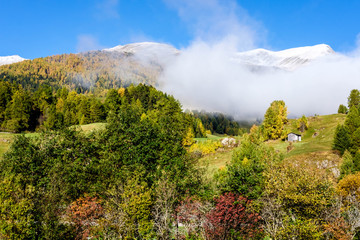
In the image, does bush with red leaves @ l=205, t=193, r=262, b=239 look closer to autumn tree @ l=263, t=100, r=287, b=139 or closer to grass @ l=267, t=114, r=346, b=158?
grass @ l=267, t=114, r=346, b=158

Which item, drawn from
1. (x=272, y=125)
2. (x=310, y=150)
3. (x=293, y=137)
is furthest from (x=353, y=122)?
(x=293, y=137)

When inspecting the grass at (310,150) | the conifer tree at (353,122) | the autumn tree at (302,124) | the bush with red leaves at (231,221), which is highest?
the autumn tree at (302,124)

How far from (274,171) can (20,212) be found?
23160mm

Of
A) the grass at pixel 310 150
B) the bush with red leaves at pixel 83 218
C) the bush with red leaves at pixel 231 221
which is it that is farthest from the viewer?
the grass at pixel 310 150

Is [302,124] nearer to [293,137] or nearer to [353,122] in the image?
[293,137]

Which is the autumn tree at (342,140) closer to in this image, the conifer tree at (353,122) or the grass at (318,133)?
the grass at (318,133)

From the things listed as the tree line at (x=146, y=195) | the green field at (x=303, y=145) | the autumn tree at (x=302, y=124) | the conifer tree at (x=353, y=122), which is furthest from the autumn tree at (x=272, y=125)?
the tree line at (x=146, y=195)

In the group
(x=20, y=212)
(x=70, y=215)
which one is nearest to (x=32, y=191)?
(x=20, y=212)

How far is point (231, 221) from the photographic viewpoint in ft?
73.6

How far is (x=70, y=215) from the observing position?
2053 centimetres

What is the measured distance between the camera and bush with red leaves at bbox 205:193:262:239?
21297 mm

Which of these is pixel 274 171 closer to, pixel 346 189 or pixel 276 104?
pixel 346 189

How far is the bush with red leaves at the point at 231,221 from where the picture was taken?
2130 cm

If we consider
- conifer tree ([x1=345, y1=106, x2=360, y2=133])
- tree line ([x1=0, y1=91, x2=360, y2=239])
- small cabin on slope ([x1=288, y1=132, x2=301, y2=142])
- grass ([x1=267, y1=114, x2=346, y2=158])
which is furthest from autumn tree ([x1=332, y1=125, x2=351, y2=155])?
small cabin on slope ([x1=288, y1=132, x2=301, y2=142])
